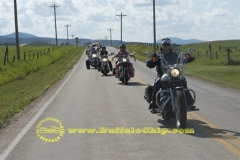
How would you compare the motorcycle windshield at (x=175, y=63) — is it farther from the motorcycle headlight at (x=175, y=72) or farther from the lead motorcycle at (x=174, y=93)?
the motorcycle headlight at (x=175, y=72)

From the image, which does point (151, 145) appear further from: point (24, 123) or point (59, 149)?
point (24, 123)

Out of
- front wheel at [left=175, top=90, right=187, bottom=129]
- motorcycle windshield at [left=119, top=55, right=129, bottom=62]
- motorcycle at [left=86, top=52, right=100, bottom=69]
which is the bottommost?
front wheel at [left=175, top=90, right=187, bottom=129]

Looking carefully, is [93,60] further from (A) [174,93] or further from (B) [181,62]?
(A) [174,93]

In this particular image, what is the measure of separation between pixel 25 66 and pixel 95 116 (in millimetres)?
25709

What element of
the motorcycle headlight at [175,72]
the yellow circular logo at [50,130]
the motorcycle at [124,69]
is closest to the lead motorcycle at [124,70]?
the motorcycle at [124,69]

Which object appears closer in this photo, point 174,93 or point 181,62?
point 174,93

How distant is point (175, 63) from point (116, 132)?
212cm

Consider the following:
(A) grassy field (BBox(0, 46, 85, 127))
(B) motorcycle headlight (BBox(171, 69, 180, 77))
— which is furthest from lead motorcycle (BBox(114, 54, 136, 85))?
(B) motorcycle headlight (BBox(171, 69, 180, 77))

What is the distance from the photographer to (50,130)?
10125mm

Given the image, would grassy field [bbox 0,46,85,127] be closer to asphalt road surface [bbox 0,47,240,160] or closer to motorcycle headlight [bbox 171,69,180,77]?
asphalt road surface [bbox 0,47,240,160]

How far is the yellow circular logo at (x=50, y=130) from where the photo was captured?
9.30 meters

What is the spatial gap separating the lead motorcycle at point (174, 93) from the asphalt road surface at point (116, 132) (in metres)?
0.32

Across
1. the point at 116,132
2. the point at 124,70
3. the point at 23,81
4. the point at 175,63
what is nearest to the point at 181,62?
the point at 175,63

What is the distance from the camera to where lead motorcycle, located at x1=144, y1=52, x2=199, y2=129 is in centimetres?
935
